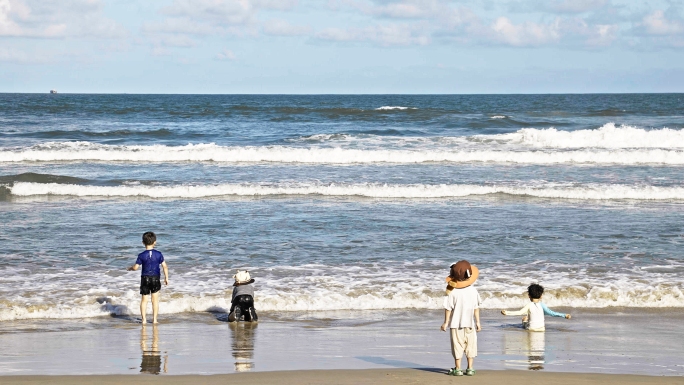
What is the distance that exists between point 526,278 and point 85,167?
700 inches

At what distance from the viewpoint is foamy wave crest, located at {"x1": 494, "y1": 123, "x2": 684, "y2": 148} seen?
31.7 meters

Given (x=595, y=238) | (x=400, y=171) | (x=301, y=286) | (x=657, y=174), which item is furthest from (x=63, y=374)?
(x=657, y=174)

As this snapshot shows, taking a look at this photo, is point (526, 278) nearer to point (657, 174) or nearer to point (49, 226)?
point (49, 226)

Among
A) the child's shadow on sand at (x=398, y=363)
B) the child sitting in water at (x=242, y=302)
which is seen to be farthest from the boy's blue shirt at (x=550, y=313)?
the child sitting in water at (x=242, y=302)

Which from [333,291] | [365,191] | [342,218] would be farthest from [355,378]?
[365,191]

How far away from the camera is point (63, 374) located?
695 cm

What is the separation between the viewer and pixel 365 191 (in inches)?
790

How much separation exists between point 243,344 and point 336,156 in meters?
19.4

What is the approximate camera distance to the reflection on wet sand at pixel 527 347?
7.61m

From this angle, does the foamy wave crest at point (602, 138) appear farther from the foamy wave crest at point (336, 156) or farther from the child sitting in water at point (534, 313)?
the child sitting in water at point (534, 313)

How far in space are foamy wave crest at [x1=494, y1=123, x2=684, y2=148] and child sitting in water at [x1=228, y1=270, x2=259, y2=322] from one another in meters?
24.0

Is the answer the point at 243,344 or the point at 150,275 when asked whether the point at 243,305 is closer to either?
the point at 243,344

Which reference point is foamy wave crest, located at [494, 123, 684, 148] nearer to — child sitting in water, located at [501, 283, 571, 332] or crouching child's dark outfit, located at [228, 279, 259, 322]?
child sitting in water, located at [501, 283, 571, 332]

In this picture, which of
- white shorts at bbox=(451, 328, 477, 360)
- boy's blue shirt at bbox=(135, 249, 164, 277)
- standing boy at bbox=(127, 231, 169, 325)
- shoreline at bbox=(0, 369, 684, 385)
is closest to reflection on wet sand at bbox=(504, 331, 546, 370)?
shoreline at bbox=(0, 369, 684, 385)
